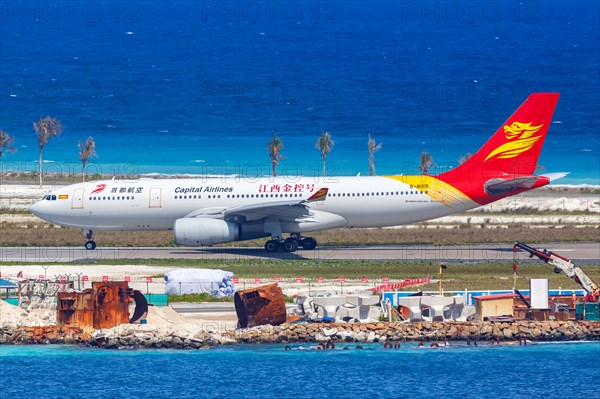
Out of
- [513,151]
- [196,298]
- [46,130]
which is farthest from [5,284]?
[46,130]

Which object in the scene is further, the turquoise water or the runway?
the runway

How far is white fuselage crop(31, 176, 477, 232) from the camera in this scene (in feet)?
202

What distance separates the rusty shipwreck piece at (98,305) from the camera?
4159 centimetres

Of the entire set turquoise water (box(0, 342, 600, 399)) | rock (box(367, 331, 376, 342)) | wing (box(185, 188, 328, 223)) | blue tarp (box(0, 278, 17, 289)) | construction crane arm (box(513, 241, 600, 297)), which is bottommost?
turquoise water (box(0, 342, 600, 399))

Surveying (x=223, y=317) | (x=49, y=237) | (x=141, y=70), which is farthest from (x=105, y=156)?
(x=223, y=317)

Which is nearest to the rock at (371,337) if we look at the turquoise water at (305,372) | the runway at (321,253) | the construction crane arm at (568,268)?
the turquoise water at (305,372)

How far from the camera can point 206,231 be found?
5981 centimetres

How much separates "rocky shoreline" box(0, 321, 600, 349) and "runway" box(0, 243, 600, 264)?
50.5ft

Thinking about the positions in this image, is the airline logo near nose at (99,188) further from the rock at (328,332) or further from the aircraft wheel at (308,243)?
the rock at (328,332)

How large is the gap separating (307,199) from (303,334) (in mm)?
19798

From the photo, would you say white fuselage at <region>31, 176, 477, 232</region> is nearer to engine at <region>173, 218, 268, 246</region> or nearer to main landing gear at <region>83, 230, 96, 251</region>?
main landing gear at <region>83, 230, 96, 251</region>

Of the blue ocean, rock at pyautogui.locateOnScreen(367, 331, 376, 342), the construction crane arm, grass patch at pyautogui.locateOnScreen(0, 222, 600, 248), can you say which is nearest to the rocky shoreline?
rock at pyautogui.locateOnScreen(367, 331, 376, 342)

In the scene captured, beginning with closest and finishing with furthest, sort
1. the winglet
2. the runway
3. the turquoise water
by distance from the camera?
1. the turquoise water
2. the runway
3. the winglet

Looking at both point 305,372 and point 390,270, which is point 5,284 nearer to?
point 305,372
